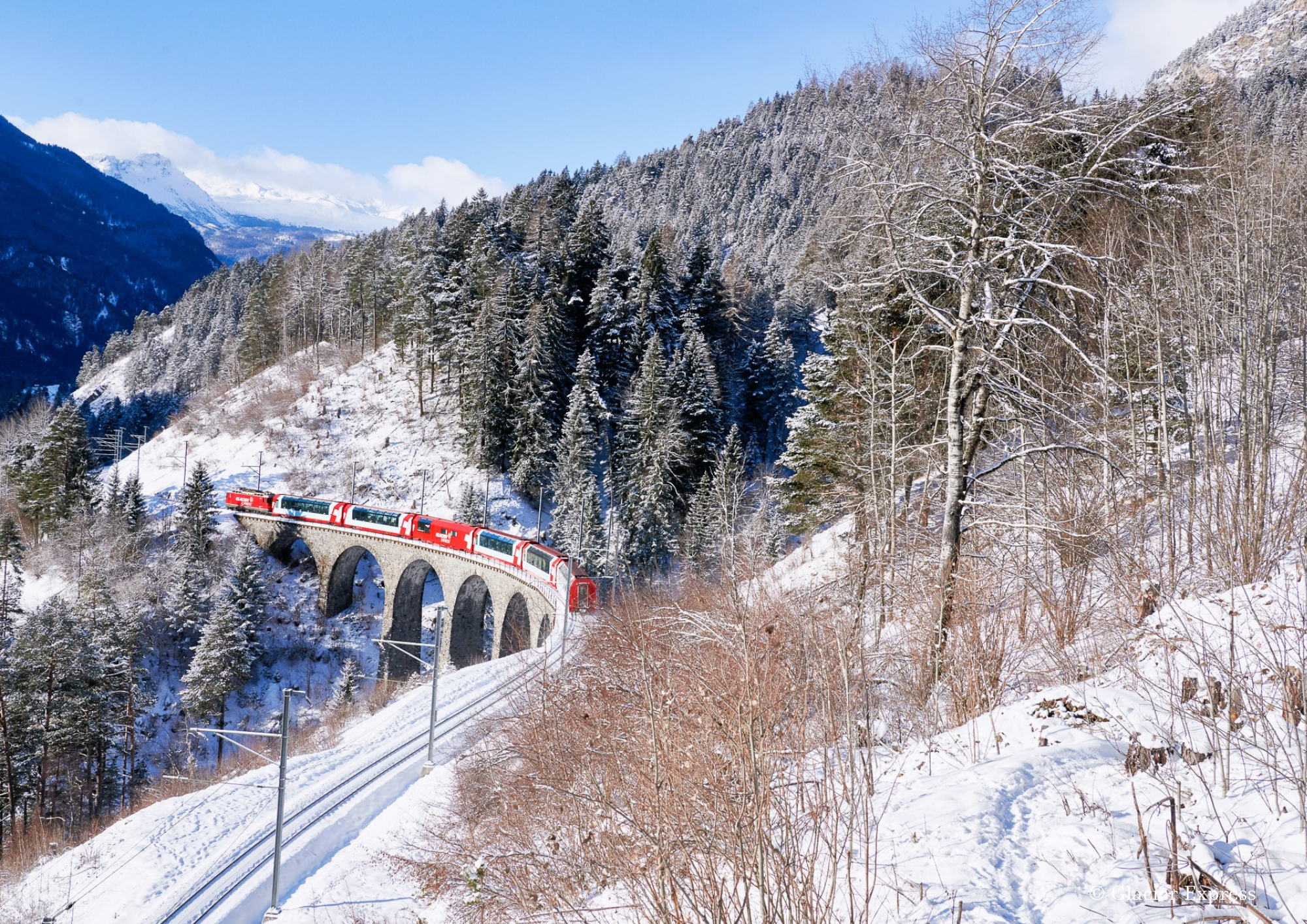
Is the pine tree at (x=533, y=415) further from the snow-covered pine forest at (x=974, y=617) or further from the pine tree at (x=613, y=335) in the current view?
the snow-covered pine forest at (x=974, y=617)

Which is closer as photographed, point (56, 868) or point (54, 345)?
point (56, 868)

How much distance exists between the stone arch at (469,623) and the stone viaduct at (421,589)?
4cm

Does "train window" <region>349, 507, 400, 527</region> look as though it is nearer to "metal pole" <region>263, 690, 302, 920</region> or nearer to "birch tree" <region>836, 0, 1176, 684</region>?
"metal pole" <region>263, 690, 302, 920</region>

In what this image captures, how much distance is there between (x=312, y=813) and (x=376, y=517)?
70.6ft

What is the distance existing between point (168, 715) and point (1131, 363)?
135 ft

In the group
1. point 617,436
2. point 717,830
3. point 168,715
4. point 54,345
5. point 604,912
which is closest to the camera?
point 717,830

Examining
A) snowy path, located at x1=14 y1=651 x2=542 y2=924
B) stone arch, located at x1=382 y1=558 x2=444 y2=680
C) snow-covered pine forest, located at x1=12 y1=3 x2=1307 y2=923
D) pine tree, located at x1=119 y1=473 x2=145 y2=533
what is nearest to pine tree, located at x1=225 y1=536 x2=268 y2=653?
snow-covered pine forest, located at x1=12 y1=3 x2=1307 y2=923

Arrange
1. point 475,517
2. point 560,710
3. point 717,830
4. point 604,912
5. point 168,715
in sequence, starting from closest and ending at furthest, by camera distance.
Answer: point 717,830 < point 604,912 < point 560,710 < point 168,715 < point 475,517

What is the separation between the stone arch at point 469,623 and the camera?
32406mm

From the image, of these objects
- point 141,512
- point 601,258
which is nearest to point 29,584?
point 141,512

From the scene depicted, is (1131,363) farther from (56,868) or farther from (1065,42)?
(56,868)

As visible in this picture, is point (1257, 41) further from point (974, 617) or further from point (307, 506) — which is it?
point (974, 617)

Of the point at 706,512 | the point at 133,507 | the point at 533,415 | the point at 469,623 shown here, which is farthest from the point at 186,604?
the point at 706,512

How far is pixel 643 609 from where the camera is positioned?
46.4 feet
